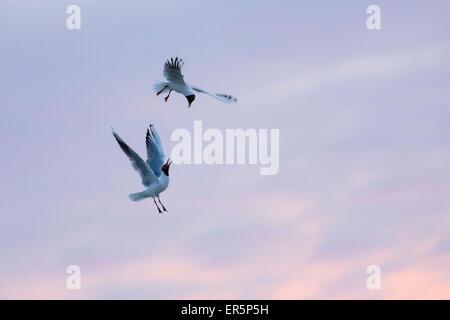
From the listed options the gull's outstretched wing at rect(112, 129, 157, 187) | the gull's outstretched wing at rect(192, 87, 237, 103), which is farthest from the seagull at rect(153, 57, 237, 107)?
the gull's outstretched wing at rect(112, 129, 157, 187)

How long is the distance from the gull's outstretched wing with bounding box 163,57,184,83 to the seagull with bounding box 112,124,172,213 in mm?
1224

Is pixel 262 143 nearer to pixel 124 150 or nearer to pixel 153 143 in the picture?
pixel 153 143

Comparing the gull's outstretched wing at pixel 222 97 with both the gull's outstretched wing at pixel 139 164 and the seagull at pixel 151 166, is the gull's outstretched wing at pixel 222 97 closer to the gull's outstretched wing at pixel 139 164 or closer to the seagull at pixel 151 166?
the seagull at pixel 151 166

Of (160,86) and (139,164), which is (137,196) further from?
(160,86)

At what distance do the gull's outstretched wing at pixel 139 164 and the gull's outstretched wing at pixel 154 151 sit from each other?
65cm

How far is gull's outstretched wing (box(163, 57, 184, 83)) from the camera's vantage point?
19.6 m

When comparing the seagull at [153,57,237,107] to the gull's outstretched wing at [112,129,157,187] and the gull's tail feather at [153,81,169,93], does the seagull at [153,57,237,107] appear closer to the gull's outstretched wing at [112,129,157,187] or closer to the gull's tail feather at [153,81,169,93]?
the gull's tail feather at [153,81,169,93]

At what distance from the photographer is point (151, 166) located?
19.1 metres

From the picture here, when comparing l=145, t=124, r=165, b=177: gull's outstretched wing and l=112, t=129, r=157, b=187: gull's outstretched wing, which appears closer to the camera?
l=112, t=129, r=157, b=187: gull's outstretched wing

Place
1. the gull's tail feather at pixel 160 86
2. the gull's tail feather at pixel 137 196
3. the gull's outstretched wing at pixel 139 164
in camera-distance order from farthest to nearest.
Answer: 1. the gull's tail feather at pixel 160 86
2. the gull's tail feather at pixel 137 196
3. the gull's outstretched wing at pixel 139 164

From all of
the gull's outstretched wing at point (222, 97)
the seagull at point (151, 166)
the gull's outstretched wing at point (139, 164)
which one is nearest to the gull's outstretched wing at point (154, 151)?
the seagull at point (151, 166)

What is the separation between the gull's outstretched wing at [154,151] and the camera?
19.1m
